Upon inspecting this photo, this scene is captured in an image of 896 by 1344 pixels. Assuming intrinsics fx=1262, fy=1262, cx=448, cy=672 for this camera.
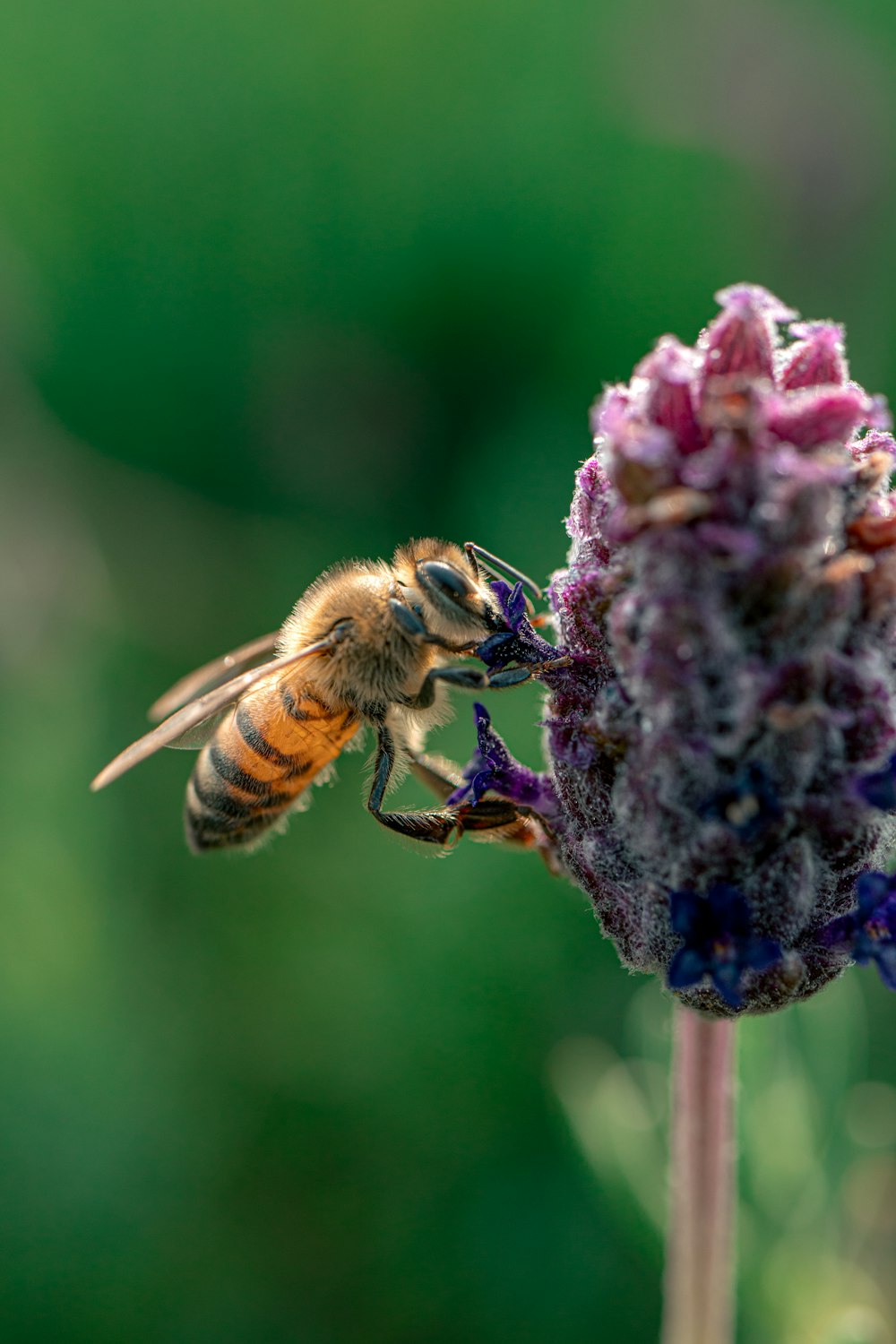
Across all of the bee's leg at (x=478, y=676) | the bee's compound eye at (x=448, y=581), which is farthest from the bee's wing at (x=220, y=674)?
the bee's compound eye at (x=448, y=581)

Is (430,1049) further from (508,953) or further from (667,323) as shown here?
(667,323)

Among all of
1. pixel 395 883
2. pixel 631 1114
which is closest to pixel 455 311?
pixel 395 883

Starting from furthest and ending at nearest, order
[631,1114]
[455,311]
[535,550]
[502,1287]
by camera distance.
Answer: [455,311] < [535,550] < [502,1287] < [631,1114]

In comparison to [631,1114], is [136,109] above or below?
above

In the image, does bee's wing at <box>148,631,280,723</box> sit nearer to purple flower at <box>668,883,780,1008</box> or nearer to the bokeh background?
purple flower at <box>668,883,780,1008</box>

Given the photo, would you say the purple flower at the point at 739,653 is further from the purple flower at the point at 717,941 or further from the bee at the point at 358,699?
the bee at the point at 358,699

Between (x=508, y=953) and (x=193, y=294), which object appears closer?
(x=508, y=953)

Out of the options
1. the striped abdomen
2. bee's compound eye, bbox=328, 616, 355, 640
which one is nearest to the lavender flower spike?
bee's compound eye, bbox=328, 616, 355, 640
